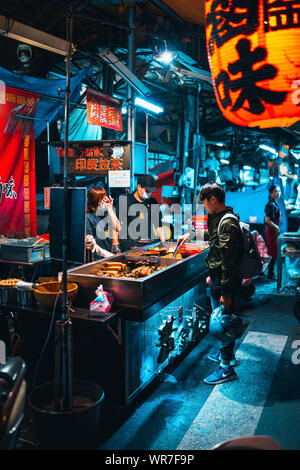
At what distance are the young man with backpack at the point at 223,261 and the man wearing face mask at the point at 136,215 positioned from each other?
1.69 metres

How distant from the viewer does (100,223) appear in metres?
5.85

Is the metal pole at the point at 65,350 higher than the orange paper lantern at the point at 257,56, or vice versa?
the orange paper lantern at the point at 257,56

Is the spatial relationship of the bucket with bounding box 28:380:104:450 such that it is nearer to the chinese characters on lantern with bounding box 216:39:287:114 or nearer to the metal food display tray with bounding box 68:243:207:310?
the metal food display tray with bounding box 68:243:207:310

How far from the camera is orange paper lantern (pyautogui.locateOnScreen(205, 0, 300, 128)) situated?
352 cm

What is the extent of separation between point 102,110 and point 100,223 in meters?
2.61

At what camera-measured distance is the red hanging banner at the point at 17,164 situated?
22.2 feet

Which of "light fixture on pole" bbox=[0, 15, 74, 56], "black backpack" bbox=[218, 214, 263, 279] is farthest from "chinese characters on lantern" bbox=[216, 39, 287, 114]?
"light fixture on pole" bbox=[0, 15, 74, 56]

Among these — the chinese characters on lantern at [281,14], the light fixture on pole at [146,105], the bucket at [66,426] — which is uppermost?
the light fixture on pole at [146,105]

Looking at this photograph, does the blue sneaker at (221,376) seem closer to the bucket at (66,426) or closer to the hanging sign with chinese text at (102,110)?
the bucket at (66,426)

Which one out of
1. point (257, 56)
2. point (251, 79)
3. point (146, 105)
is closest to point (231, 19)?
point (257, 56)

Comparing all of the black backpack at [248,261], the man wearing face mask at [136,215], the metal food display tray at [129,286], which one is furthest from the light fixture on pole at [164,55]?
the metal food display tray at [129,286]

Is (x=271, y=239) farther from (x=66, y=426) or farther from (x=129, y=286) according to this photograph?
(x=66, y=426)

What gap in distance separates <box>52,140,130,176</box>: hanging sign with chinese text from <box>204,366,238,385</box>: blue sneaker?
4132 mm

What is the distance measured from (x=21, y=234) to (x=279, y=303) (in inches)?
213
